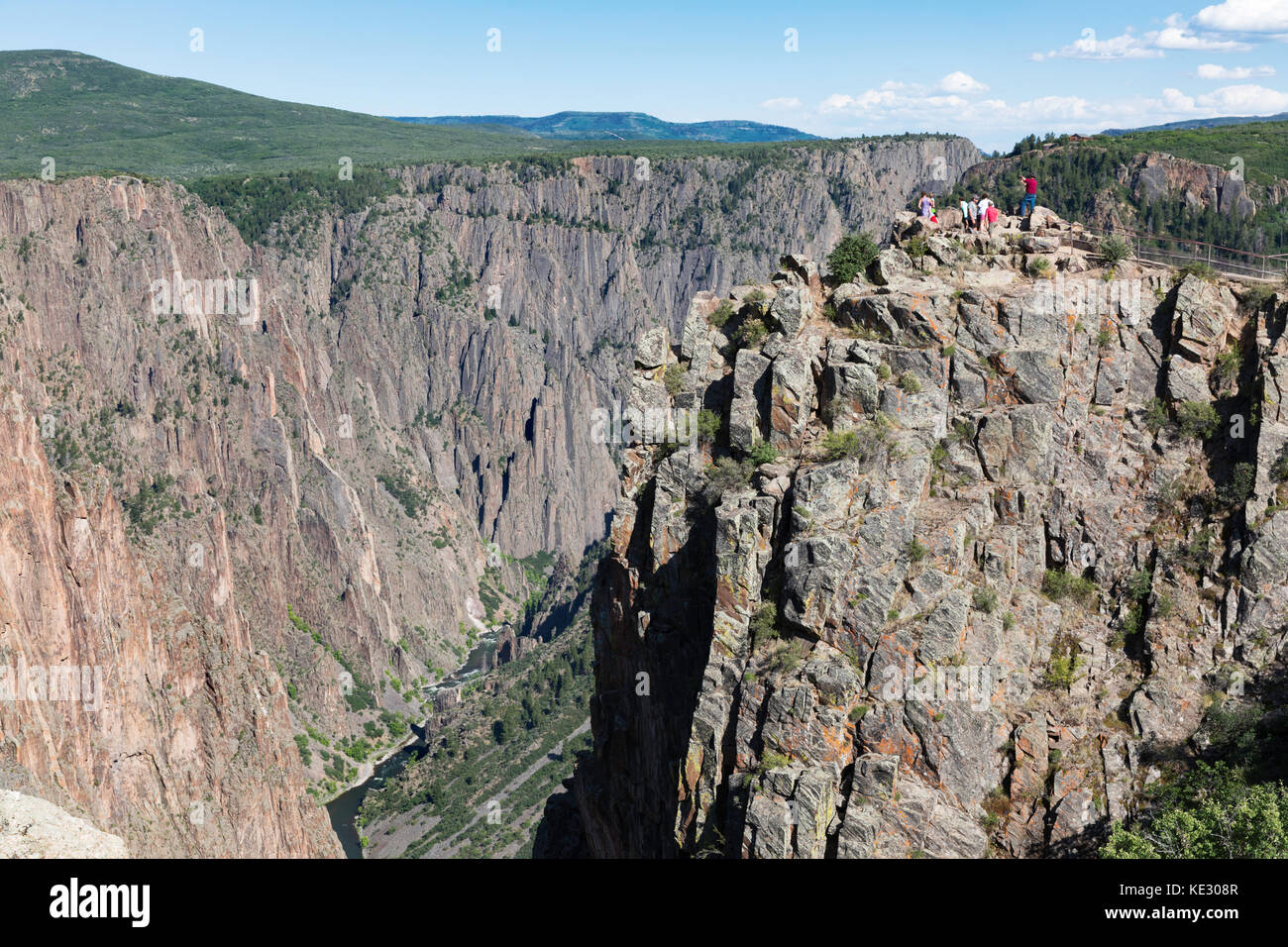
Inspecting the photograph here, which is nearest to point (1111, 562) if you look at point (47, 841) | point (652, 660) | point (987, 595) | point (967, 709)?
point (987, 595)

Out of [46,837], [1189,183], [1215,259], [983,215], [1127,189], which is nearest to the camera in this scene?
[46,837]

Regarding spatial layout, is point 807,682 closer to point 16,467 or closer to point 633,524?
point 633,524

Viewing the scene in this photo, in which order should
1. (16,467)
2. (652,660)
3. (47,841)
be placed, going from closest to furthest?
(47,841), (652,660), (16,467)

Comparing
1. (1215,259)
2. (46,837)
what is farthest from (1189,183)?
(46,837)

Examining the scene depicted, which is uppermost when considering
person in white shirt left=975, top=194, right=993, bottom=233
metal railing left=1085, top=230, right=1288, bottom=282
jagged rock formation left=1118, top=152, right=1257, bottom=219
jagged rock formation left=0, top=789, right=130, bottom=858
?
jagged rock formation left=1118, top=152, right=1257, bottom=219

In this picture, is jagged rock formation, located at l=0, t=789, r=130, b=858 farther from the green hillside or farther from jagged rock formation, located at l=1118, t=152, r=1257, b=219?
jagged rock formation, located at l=1118, t=152, r=1257, b=219

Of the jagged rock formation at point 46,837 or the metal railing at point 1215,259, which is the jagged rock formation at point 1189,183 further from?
the jagged rock formation at point 46,837

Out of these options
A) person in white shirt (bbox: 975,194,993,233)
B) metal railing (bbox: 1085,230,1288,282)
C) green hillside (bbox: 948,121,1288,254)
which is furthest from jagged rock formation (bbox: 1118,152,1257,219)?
person in white shirt (bbox: 975,194,993,233)

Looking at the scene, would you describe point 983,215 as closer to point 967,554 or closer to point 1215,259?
point 1215,259
